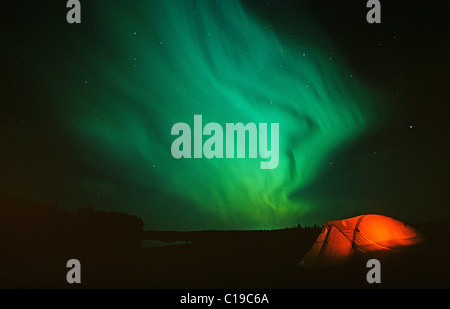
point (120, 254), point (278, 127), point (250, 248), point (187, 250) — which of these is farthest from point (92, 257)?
point (278, 127)

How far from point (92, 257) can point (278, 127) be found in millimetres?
12742

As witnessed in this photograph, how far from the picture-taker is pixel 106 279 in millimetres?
14250

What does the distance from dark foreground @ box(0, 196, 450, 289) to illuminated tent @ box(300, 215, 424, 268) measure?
0.36 metres

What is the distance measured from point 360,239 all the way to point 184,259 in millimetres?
8794

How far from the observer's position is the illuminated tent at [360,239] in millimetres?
13531

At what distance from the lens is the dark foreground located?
41.2 ft

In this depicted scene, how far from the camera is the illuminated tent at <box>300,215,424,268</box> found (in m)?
13.5

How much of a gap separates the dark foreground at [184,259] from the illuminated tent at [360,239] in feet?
1.18

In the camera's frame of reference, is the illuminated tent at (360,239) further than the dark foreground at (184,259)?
Yes

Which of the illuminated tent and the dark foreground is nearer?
the dark foreground

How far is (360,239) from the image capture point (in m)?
13.6
